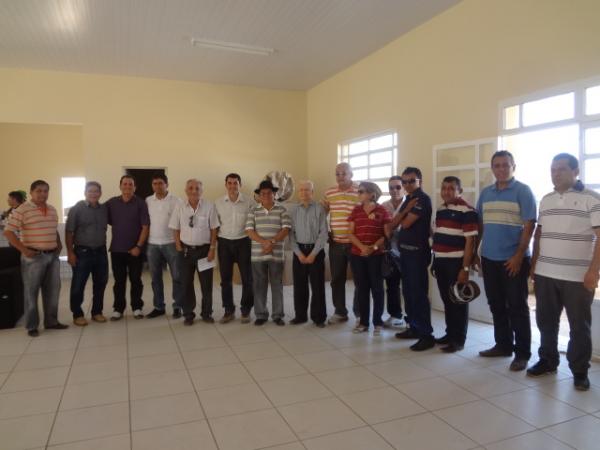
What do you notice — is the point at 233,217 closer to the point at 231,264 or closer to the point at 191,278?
the point at 231,264

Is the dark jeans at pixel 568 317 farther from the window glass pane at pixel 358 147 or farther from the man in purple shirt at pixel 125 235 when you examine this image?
the window glass pane at pixel 358 147

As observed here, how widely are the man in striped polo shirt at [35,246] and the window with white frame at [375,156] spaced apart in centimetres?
431

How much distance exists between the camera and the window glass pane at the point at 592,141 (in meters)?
3.60

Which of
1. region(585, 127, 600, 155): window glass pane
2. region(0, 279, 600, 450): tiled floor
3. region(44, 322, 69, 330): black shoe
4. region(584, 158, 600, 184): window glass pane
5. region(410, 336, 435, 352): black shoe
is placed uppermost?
region(585, 127, 600, 155): window glass pane

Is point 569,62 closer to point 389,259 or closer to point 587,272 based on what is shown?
point 587,272

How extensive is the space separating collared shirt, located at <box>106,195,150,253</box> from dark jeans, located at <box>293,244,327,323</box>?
67.7 inches

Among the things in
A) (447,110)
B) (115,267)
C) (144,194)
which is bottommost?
(115,267)

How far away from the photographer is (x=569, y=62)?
378 centimetres

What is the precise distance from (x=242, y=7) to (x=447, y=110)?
8.66 feet

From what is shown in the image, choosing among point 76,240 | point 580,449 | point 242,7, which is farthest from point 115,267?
point 580,449

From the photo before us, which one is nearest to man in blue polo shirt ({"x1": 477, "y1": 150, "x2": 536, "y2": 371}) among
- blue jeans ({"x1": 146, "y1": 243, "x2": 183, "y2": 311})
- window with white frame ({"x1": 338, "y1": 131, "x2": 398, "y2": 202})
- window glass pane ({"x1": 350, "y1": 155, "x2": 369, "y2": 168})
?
window with white frame ({"x1": 338, "y1": 131, "x2": 398, "y2": 202})

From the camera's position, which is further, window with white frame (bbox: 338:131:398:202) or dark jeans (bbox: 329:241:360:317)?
window with white frame (bbox: 338:131:398:202)

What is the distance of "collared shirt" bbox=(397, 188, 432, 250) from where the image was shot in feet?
12.0

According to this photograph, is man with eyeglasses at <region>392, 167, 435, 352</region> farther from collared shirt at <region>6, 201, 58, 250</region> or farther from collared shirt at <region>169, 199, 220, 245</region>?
collared shirt at <region>6, 201, 58, 250</region>
